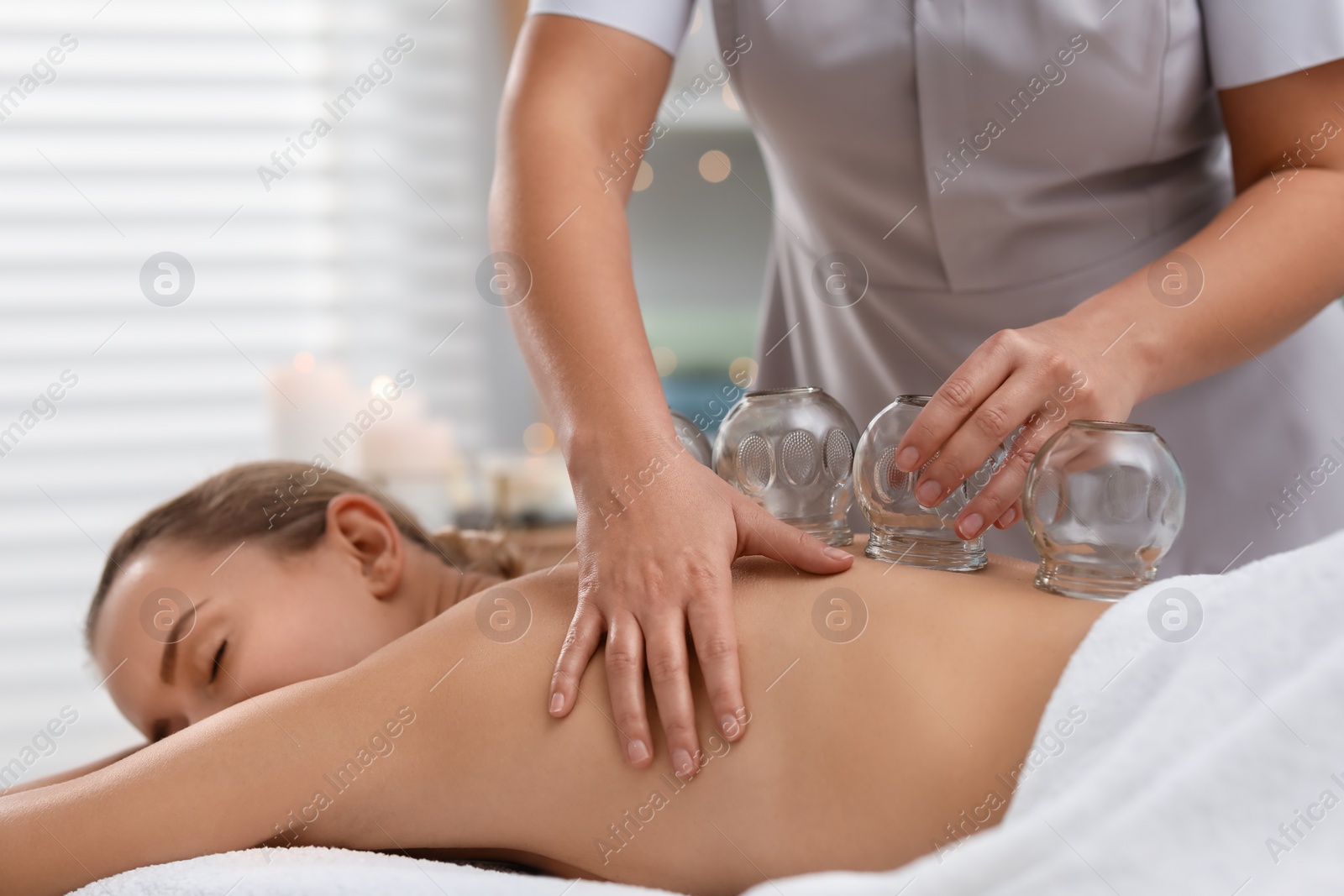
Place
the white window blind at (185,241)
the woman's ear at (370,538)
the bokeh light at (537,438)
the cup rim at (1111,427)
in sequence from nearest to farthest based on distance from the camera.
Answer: the cup rim at (1111,427), the woman's ear at (370,538), the white window blind at (185,241), the bokeh light at (537,438)

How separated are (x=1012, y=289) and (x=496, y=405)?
1.89m

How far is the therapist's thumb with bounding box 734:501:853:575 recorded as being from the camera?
2.46 feet

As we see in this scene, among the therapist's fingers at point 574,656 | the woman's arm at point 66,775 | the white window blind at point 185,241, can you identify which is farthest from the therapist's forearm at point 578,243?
the white window blind at point 185,241

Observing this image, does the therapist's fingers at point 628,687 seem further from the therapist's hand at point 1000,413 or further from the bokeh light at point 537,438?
the bokeh light at point 537,438

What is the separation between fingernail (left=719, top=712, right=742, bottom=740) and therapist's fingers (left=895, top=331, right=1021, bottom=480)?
21 centimetres

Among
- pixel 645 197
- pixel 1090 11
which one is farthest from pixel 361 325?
pixel 1090 11

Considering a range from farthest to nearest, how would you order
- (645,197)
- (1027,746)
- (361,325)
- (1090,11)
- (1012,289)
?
1. (645,197)
2. (361,325)
3. (1012,289)
4. (1090,11)
5. (1027,746)

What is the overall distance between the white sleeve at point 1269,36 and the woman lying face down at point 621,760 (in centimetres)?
53

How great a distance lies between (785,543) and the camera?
0.76 meters

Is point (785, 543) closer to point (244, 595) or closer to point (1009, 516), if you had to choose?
point (1009, 516)

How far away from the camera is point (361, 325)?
2.68 meters

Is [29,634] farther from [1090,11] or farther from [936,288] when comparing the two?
[1090,11]

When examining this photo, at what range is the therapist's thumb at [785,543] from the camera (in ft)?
2.46

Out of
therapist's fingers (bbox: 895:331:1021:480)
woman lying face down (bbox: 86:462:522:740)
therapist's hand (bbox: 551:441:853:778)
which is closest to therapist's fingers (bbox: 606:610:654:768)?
therapist's hand (bbox: 551:441:853:778)
